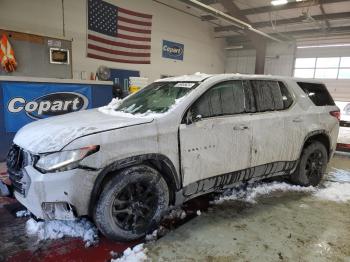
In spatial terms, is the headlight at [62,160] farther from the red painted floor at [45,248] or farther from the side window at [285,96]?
the side window at [285,96]

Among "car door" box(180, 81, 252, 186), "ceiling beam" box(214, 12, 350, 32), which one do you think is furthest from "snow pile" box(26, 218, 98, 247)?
"ceiling beam" box(214, 12, 350, 32)

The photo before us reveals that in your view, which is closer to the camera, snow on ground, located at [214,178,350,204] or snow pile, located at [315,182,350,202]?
snow on ground, located at [214,178,350,204]

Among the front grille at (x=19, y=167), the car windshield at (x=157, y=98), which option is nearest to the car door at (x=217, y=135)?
the car windshield at (x=157, y=98)

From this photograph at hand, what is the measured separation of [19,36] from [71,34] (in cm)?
334

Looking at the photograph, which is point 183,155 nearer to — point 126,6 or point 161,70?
point 126,6

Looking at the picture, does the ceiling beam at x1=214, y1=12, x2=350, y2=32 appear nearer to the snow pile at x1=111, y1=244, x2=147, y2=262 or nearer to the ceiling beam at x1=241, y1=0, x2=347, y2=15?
the ceiling beam at x1=241, y1=0, x2=347, y2=15

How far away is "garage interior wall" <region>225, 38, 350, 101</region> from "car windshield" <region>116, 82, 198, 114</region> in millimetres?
12869

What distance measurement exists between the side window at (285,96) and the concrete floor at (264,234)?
129 cm

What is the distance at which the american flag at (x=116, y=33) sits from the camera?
9016mm

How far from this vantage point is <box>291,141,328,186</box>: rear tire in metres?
3.98

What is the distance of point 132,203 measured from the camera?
8.19 feet

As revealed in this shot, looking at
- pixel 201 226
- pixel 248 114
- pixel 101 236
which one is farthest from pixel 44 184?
pixel 248 114

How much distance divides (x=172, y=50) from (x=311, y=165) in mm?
9479

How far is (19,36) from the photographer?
18.2 ft
